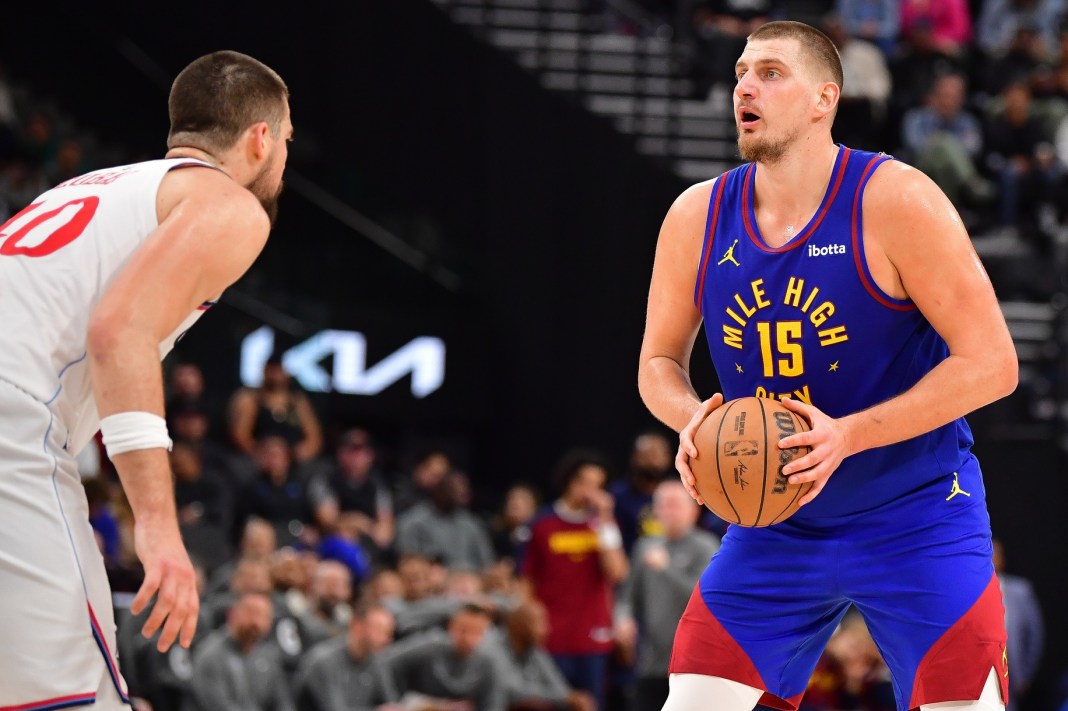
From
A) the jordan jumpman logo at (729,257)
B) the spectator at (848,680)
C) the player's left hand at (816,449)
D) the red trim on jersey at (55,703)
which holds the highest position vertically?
the jordan jumpman logo at (729,257)

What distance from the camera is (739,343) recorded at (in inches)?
169

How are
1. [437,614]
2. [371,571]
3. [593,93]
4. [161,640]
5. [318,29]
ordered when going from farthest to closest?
[318,29] < [593,93] < [371,571] < [437,614] < [161,640]

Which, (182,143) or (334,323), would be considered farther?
(334,323)

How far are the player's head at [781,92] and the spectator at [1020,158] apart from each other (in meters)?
9.56

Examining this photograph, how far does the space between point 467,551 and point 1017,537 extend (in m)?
4.19

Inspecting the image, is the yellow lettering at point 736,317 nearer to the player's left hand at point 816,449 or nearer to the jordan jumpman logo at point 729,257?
the jordan jumpman logo at point 729,257

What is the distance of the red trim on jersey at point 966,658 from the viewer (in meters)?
4.02

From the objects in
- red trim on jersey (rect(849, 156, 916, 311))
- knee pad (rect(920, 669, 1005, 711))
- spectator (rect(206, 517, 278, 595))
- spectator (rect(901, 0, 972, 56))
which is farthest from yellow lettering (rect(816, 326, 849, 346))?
spectator (rect(901, 0, 972, 56))

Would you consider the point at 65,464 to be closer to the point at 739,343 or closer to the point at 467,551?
the point at 739,343

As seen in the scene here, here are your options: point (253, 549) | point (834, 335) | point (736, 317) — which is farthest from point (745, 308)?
point (253, 549)

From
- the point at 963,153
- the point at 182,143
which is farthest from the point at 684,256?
the point at 963,153

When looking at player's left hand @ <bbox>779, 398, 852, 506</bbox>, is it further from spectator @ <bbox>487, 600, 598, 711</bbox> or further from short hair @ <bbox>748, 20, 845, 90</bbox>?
spectator @ <bbox>487, 600, 598, 711</bbox>

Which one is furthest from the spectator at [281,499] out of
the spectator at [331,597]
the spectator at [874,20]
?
the spectator at [874,20]

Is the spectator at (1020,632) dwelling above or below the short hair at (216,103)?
below
